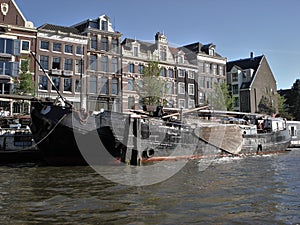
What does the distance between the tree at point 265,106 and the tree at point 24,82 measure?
35.6m

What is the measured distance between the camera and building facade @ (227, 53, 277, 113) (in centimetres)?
5212

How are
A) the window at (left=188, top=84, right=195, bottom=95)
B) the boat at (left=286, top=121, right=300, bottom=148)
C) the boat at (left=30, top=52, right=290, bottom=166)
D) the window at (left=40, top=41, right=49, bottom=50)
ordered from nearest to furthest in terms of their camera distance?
the boat at (left=30, top=52, right=290, bottom=166) → the window at (left=40, top=41, right=49, bottom=50) → the boat at (left=286, top=121, right=300, bottom=148) → the window at (left=188, top=84, right=195, bottom=95)

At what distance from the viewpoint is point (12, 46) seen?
32.7 m

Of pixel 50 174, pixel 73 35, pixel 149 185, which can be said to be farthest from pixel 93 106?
pixel 149 185

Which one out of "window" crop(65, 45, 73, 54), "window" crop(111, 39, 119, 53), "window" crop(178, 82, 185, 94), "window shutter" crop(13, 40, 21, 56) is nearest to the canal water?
"window shutter" crop(13, 40, 21, 56)

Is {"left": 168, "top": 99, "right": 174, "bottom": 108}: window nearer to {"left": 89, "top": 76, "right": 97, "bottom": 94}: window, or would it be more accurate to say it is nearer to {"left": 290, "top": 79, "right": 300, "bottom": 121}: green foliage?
{"left": 89, "top": 76, "right": 97, "bottom": 94}: window

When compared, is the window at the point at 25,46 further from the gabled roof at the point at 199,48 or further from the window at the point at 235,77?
the window at the point at 235,77

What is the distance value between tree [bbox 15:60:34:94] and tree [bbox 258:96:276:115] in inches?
1403

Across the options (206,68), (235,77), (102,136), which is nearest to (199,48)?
(206,68)

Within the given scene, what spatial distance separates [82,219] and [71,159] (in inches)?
379

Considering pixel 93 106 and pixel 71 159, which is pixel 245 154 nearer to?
pixel 71 159

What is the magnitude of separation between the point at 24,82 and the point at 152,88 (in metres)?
12.9

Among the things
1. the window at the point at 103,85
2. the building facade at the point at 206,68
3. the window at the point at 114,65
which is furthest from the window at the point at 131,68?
the building facade at the point at 206,68

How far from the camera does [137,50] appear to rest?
138ft
